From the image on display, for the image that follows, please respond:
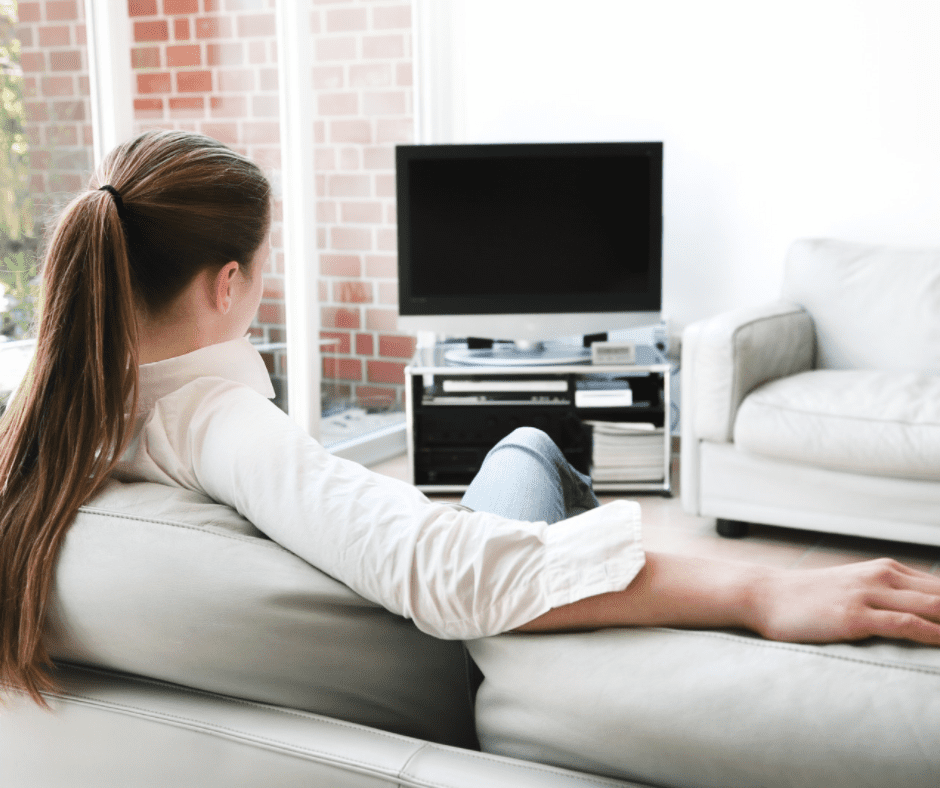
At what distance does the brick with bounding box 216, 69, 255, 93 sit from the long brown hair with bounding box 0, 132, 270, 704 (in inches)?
91.4

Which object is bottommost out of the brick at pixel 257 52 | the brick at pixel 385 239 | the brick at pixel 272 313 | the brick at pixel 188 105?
the brick at pixel 272 313

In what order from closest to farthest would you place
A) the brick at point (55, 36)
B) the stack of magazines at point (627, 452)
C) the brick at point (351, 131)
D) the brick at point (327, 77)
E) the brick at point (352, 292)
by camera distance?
the brick at point (55, 36) → the stack of magazines at point (627, 452) → the brick at point (327, 77) → the brick at point (351, 131) → the brick at point (352, 292)

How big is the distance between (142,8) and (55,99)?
19.4 inches

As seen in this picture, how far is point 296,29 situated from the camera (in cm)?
322

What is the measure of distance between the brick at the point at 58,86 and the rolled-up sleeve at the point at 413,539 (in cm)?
189

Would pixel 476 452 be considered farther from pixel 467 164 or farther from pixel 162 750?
pixel 162 750

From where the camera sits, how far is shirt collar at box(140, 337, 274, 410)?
2.82ft

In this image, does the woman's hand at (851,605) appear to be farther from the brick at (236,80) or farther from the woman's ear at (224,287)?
the brick at (236,80)

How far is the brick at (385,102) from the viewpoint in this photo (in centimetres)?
370

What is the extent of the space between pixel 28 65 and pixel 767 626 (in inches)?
88.0

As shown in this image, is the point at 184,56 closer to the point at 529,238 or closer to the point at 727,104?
the point at 529,238

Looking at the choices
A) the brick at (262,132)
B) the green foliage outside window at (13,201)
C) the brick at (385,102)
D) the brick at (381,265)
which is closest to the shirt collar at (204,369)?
the green foliage outside window at (13,201)

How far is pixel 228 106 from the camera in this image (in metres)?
3.07

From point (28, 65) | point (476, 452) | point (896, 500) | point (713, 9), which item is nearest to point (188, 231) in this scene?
point (28, 65)
